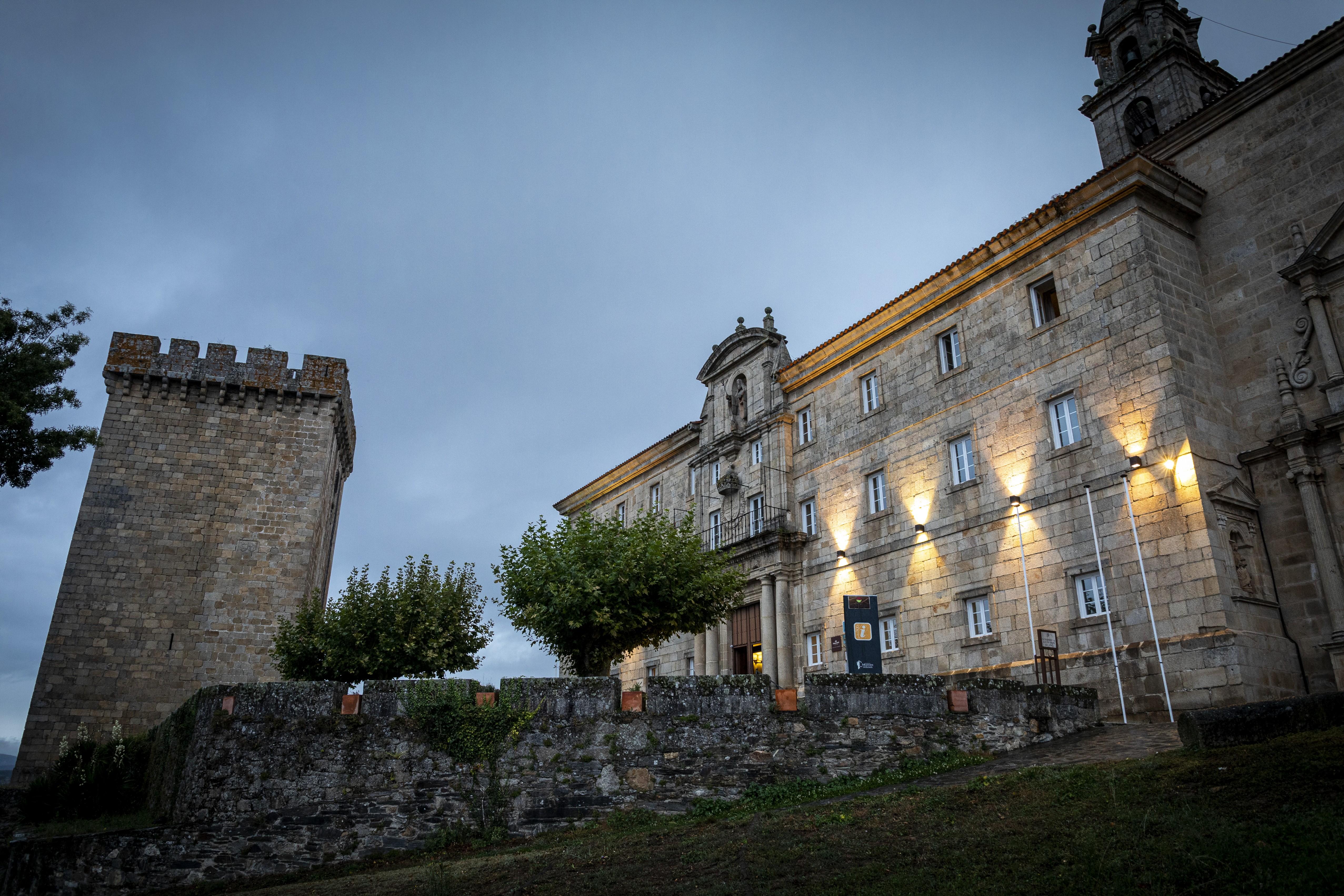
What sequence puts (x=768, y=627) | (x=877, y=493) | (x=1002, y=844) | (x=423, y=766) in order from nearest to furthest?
(x=1002, y=844) < (x=423, y=766) < (x=877, y=493) < (x=768, y=627)

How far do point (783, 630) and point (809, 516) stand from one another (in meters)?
3.79

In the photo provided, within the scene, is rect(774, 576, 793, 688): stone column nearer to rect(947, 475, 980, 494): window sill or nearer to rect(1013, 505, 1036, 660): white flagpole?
rect(947, 475, 980, 494): window sill

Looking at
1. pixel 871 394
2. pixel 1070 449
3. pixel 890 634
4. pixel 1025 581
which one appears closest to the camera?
pixel 1070 449

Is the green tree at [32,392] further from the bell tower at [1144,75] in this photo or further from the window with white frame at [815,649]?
the bell tower at [1144,75]

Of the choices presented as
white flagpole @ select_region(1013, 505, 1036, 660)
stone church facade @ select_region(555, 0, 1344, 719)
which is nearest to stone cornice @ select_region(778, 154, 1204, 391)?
stone church facade @ select_region(555, 0, 1344, 719)

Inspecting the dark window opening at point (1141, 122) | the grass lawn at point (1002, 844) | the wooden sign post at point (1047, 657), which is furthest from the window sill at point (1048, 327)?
the grass lawn at point (1002, 844)

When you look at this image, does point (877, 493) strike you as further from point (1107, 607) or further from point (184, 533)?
point (184, 533)

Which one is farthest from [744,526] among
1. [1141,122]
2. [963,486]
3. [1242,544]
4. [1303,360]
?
[1141,122]

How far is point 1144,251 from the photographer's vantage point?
66.1 ft

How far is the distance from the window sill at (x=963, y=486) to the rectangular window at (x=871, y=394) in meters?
4.16

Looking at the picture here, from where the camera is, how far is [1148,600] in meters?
18.3

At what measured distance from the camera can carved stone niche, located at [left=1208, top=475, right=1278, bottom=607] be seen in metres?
17.9

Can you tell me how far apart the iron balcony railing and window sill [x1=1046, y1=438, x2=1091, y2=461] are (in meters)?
9.44

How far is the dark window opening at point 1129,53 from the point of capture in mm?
31516
